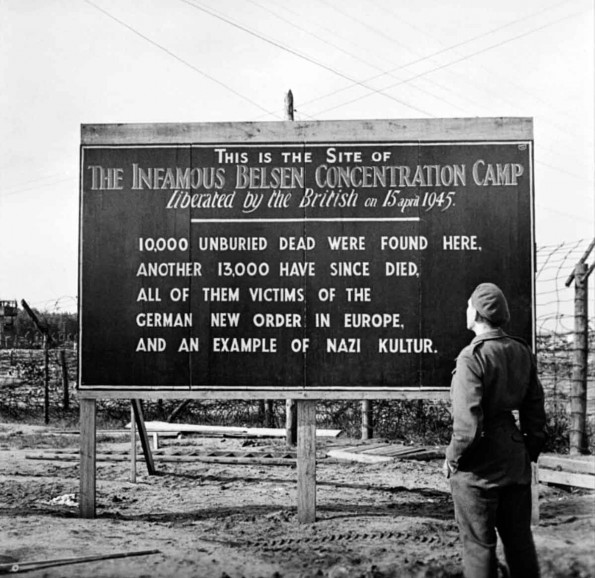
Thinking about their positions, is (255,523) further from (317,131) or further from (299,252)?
(317,131)

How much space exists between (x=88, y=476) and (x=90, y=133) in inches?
135

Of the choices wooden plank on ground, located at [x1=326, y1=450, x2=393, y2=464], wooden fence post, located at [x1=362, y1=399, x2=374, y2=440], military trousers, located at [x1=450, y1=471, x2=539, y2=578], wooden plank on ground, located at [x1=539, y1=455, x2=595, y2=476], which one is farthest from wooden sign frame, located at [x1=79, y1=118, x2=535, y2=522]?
wooden fence post, located at [x1=362, y1=399, x2=374, y2=440]

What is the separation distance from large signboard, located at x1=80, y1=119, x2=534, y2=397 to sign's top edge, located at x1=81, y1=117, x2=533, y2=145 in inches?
0.6

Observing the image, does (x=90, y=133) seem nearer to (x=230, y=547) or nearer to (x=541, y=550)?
(x=230, y=547)

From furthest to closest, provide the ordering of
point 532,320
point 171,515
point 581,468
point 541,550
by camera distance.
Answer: point 581,468 < point 171,515 < point 532,320 < point 541,550

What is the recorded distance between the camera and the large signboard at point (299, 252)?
8164mm

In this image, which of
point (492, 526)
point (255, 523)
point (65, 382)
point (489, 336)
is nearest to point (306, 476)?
point (255, 523)

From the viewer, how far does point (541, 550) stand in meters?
6.75

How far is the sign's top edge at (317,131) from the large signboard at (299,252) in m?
0.01

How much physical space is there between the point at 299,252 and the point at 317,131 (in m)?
1.21

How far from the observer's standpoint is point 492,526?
5113 mm

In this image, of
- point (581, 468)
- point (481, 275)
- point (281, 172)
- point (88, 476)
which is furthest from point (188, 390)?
point (581, 468)

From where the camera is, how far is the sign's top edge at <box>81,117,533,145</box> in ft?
26.9

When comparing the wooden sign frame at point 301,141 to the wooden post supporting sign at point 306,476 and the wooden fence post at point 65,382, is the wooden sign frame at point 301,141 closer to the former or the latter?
the wooden post supporting sign at point 306,476
